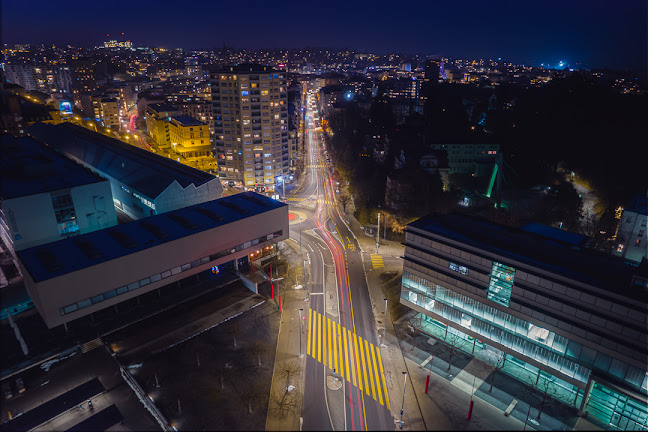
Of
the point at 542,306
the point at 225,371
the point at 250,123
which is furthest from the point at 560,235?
the point at 250,123

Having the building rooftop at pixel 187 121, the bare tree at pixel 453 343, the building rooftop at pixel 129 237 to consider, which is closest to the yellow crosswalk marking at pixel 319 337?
the bare tree at pixel 453 343

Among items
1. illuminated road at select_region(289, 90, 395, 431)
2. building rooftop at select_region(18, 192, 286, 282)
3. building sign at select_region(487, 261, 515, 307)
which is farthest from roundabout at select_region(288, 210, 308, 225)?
building sign at select_region(487, 261, 515, 307)

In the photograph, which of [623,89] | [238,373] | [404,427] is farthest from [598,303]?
[623,89]

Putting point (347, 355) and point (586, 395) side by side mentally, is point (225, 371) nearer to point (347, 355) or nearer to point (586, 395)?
point (347, 355)

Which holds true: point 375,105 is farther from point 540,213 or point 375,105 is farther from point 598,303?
point 598,303

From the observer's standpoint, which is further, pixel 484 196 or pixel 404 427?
pixel 484 196

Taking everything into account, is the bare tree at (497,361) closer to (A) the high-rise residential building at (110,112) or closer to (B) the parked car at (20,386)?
(B) the parked car at (20,386)

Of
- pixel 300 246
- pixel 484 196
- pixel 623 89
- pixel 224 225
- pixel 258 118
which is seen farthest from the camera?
pixel 623 89
